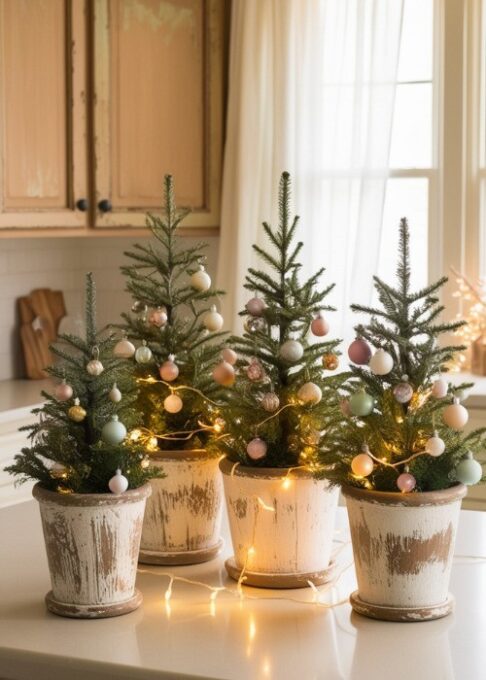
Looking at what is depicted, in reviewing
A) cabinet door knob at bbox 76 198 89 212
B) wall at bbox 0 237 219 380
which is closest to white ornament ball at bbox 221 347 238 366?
cabinet door knob at bbox 76 198 89 212

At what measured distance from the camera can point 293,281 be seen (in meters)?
1.61

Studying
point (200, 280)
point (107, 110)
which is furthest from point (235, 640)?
point (107, 110)

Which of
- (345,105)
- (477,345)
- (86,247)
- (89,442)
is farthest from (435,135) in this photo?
(89,442)

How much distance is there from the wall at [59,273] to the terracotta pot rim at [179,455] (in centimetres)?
243

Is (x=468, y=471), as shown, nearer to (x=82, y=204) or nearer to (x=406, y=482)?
(x=406, y=482)

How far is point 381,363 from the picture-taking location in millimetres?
1449

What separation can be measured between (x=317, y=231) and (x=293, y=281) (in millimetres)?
2405

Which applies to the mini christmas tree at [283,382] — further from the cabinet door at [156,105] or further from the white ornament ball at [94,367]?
the cabinet door at [156,105]

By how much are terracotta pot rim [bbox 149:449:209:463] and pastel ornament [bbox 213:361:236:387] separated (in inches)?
4.7

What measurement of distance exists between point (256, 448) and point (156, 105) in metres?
2.56

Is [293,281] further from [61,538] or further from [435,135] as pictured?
[435,135]

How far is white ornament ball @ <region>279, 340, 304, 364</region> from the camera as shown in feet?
5.13

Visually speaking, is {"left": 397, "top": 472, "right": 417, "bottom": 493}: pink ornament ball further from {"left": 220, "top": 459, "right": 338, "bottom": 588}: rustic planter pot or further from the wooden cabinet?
the wooden cabinet

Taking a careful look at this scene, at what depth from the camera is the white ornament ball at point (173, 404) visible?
1.70m
